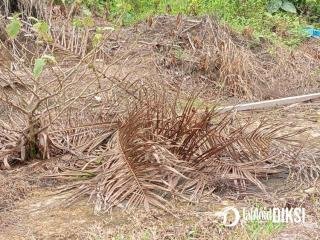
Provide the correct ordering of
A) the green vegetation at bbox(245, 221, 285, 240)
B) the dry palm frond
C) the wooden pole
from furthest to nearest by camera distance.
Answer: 1. the wooden pole
2. the dry palm frond
3. the green vegetation at bbox(245, 221, 285, 240)

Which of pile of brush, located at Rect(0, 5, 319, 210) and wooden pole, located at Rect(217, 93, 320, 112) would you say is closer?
pile of brush, located at Rect(0, 5, 319, 210)

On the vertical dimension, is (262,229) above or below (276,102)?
above

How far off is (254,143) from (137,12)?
496 cm

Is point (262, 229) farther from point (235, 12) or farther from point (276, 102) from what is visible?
point (235, 12)

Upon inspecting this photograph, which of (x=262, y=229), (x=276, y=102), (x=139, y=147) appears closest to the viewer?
(x=262, y=229)

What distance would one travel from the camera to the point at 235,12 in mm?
8922

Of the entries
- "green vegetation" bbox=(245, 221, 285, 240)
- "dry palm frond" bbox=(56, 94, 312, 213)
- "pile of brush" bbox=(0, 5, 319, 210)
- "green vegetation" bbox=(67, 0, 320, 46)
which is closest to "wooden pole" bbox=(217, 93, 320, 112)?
"pile of brush" bbox=(0, 5, 319, 210)

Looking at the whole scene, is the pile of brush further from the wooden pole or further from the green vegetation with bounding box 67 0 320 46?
the green vegetation with bounding box 67 0 320 46

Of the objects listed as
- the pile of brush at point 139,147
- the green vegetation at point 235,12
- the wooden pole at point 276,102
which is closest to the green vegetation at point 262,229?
the pile of brush at point 139,147

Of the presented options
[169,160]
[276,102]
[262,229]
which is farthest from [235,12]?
[262,229]

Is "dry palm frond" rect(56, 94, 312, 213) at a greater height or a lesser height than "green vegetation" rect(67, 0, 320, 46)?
greater

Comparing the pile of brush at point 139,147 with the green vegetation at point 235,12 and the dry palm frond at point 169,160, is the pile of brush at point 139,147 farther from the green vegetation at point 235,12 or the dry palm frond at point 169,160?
the green vegetation at point 235,12

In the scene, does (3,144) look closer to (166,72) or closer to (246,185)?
(246,185)

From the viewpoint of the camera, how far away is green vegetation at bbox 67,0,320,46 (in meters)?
8.17
